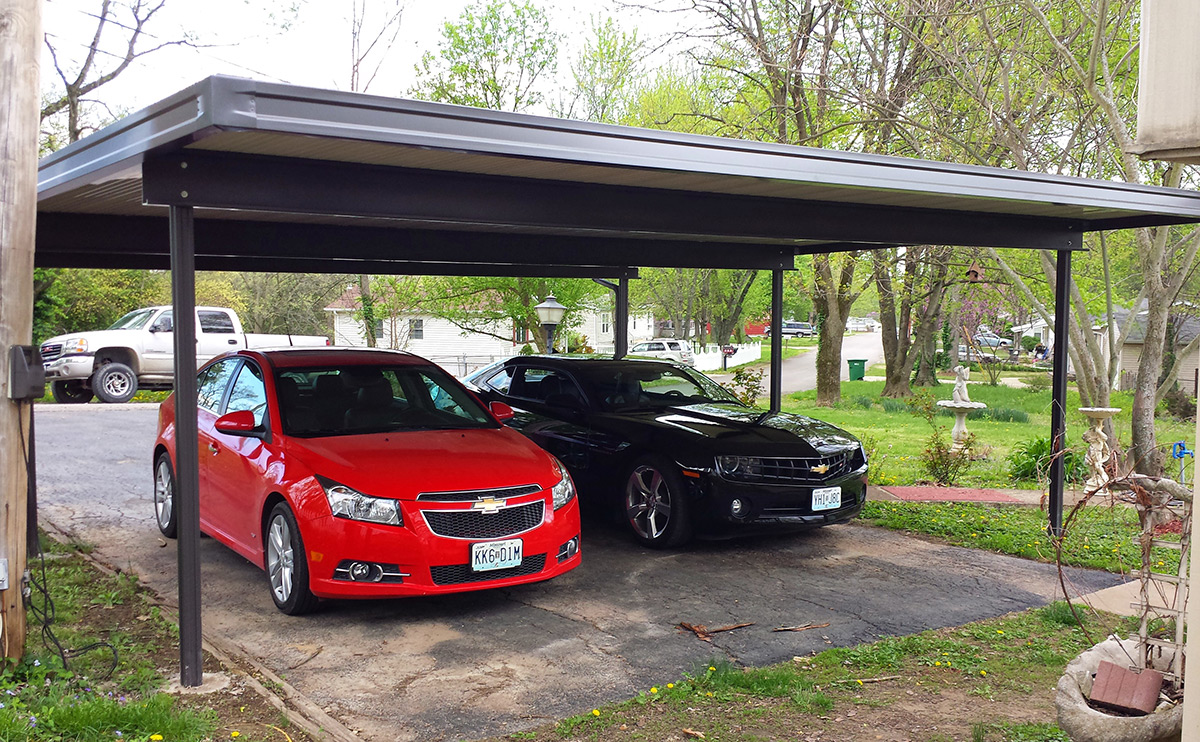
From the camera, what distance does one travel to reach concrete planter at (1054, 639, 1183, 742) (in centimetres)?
329

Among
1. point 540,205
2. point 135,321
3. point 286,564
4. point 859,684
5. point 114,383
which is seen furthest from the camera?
point 135,321

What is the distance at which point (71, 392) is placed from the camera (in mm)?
21609

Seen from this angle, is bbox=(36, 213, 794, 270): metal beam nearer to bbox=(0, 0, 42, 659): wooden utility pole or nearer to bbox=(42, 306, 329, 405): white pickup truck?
bbox=(0, 0, 42, 659): wooden utility pole

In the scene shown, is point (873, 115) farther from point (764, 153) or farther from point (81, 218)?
point (81, 218)

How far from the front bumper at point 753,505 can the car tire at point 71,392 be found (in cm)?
1770

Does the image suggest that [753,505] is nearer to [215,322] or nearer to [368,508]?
[368,508]

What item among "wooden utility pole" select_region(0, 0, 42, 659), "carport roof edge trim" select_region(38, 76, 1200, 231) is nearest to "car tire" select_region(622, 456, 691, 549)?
"carport roof edge trim" select_region(38, 76, 1200, 231)

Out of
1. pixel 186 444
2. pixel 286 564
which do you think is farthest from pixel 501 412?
pixel 186 444

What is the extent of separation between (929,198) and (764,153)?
2120 mm

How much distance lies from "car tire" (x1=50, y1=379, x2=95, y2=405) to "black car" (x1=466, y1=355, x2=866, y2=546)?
15.6 metres

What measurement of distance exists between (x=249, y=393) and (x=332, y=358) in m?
0.63

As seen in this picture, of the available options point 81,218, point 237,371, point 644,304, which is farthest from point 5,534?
point 644,304

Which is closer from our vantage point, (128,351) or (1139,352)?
(128,351)

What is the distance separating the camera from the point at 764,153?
5492 millimetres
